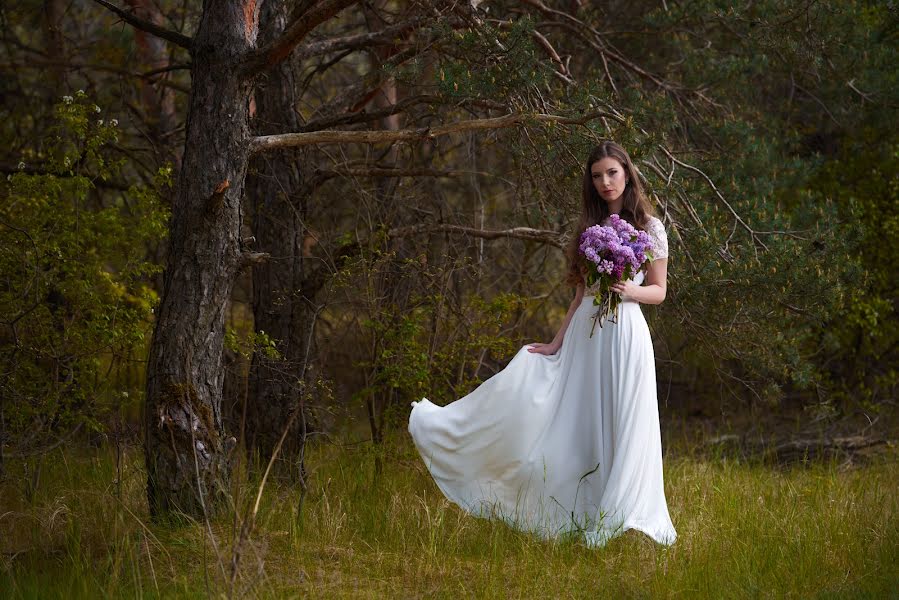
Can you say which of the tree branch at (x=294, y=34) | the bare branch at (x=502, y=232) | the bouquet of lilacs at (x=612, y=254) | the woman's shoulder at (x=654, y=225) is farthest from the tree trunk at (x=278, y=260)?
the woman's shoulder at (x=654, y=225)

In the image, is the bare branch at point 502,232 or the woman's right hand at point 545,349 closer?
the woman's right hand at point 545,349

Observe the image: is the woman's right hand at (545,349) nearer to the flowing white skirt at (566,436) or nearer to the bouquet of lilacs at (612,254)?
the flowing white skirt at (566,436)

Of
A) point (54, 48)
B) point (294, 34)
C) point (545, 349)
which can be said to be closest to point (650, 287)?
point (545, 349)

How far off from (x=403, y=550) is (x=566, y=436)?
106 cm

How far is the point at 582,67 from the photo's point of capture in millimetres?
A: 9305

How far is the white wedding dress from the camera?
4867 mm

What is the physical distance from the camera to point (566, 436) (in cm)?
503

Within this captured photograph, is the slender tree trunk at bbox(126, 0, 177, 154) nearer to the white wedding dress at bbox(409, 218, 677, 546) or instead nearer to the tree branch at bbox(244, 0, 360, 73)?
the tree branch at bbox(244, 0, 360, 73)

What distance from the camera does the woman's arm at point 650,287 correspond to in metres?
4.80

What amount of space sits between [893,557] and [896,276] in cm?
522

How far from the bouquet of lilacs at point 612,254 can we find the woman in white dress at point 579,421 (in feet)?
0.22

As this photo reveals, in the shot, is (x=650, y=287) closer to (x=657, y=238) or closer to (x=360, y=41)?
(x=657, y=238)

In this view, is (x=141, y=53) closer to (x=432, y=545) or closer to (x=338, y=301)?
(x=338, y=301)

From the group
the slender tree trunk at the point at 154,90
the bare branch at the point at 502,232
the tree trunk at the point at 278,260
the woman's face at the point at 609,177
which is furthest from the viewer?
the slender tree trunk at the point at 154,90
